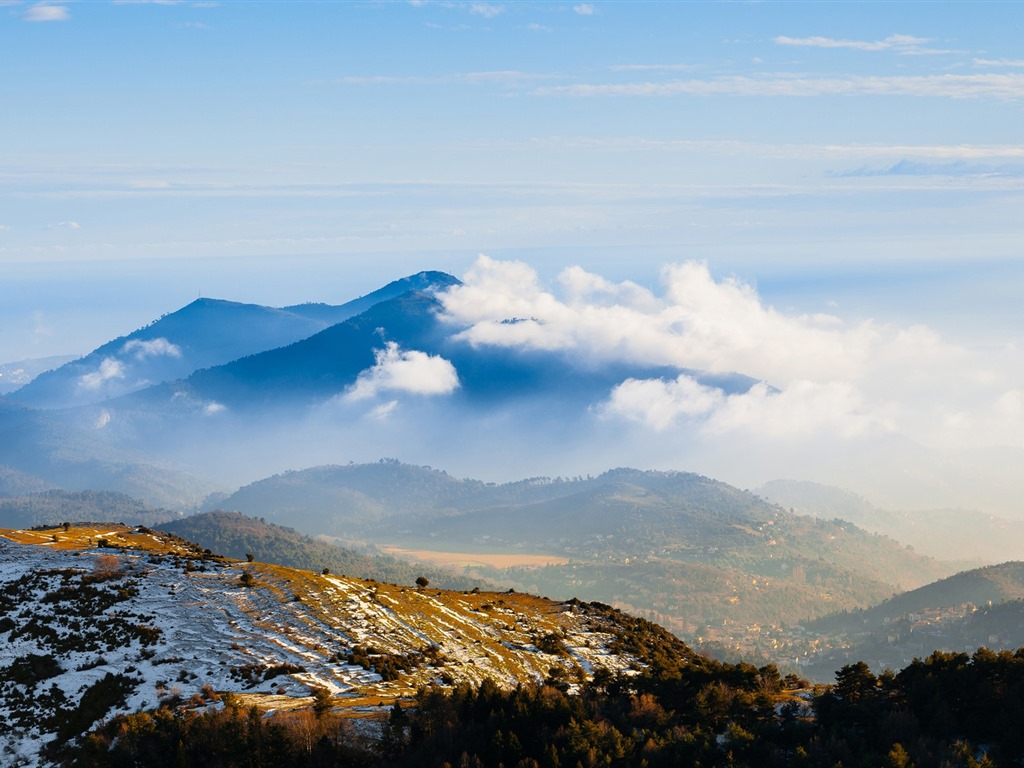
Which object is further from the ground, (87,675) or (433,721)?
(87,675)

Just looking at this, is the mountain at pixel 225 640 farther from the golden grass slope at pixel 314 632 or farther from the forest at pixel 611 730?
the forest at pixel 611 730

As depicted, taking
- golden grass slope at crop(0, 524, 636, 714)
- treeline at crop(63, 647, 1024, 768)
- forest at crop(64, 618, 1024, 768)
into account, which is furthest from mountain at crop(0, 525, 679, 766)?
treeline at crop(63, 647, 1024, 768)

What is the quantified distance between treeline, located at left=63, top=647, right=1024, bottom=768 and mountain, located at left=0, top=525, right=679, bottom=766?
11.8 feet

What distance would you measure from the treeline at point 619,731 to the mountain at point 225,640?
3599mm

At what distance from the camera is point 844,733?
58.1 m

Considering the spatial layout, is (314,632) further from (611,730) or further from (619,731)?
(611,730)

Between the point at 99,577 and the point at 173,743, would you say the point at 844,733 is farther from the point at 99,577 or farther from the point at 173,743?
the point at 99,577

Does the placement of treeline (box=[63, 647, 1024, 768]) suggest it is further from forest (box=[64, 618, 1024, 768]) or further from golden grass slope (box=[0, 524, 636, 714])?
golden grass slope (box=[0, 524, 636, 714])

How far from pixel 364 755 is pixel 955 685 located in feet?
127

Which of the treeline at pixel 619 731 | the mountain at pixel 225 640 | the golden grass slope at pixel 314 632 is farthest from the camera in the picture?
the golden grass slope at pixel 314 632

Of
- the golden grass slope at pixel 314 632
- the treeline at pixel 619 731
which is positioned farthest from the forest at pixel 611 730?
the golden grass slope at pixel 314 632

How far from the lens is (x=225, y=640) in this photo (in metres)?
69.5

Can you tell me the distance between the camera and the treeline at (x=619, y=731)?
5409cm

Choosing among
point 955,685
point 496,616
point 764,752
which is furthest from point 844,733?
point 496,616
